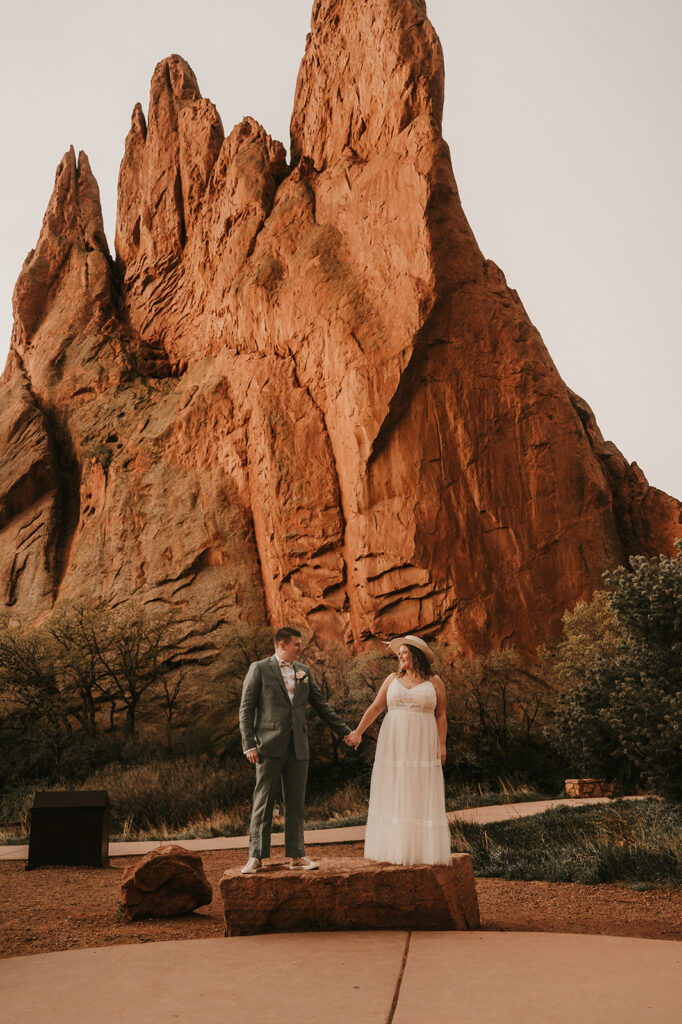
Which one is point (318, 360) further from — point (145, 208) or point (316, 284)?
point (145, 208)

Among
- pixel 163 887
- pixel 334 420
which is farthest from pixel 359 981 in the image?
pixel 334 420

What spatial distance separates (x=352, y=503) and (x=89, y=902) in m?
23.1

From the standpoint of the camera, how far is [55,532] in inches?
1499

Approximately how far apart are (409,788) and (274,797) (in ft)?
3.59

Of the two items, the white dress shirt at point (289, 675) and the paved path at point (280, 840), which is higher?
the white dress shirt at point (289, 675)

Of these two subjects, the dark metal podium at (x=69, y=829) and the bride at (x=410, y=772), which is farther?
the dark metal podium at (x=69, y=829)

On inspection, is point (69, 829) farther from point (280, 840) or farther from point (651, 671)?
point (651, 671)

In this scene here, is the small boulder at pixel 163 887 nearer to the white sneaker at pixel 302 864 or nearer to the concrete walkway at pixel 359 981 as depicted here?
the white sneaker at pixel 302 864

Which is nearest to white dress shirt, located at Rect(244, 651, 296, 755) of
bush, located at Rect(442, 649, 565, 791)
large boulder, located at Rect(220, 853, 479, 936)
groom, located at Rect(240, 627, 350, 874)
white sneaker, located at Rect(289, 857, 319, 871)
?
groom, located at Rect(240, 627, 350, 874)

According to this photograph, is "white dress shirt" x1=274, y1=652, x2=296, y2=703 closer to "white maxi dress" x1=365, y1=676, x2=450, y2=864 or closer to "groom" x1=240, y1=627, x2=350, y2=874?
"groom" x1=240, y1=627, x2=350, y2=874

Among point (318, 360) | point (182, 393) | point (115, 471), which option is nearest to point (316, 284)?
point (318, 360)

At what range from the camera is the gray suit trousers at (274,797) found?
20.1 feet

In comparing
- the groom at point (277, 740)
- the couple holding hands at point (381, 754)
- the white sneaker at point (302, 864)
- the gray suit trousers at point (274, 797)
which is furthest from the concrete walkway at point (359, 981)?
the groom at point (277, 740)

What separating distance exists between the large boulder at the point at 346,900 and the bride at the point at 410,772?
0.65 feet
